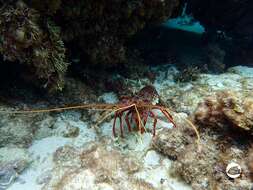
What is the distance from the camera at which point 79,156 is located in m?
4.48

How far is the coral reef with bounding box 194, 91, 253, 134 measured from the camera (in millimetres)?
3709

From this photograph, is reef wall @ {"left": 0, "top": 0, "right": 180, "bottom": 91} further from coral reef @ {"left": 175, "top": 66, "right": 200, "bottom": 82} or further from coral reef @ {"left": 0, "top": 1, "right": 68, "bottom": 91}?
coral reef @ {"left": 175, "top": 66, "right": 200, "bottom": 82}

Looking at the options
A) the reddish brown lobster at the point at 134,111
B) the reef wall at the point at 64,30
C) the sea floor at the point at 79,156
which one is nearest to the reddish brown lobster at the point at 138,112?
the reddish brown lobster at the point at 134,111

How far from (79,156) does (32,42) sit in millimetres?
1933

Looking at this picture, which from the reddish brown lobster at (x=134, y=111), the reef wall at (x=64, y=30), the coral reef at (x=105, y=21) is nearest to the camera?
the reef wall at (x=64, y=30)

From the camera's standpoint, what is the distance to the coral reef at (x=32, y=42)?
4.07m

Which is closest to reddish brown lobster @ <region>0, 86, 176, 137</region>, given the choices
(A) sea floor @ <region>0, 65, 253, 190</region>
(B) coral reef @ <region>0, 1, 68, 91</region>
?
(A) sea floor @ <region>0, 65, 253, 190</region>

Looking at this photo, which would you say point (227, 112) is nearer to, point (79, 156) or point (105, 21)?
point (79, 156)

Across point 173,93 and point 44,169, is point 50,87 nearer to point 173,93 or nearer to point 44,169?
point 44,169

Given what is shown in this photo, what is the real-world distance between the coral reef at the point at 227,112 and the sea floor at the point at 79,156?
2.25 feet

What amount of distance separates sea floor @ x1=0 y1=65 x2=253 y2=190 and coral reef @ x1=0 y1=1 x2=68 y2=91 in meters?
0.84

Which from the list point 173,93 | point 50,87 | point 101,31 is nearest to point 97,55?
point 101,31

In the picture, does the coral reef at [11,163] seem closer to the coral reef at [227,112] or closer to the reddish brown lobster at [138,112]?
the reddish brown lobster at [138,112]

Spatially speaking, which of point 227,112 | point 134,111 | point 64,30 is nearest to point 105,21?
point 64,30
